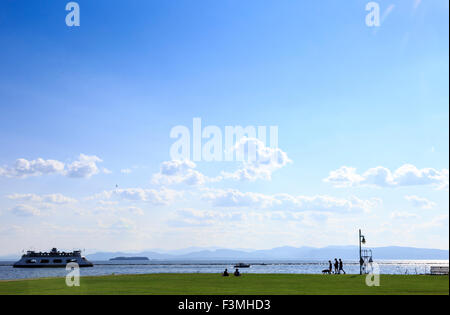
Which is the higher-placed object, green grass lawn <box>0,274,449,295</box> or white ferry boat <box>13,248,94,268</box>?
green grass lawn <box>0,274,449,295</box>

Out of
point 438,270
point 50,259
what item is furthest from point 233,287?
point 50,259

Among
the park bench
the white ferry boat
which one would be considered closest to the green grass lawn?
the park bench

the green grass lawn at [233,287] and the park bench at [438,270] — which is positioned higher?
the green grass lawn at [233,287]

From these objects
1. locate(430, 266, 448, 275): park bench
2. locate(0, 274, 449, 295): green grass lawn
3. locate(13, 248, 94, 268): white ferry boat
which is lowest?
locate(13, 248, 94, 268): white ferry boat

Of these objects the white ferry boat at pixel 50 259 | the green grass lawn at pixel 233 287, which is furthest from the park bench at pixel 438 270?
the white ferry boat at pixel 50 259

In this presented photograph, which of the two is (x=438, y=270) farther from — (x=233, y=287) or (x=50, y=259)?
(x=50, y=259)

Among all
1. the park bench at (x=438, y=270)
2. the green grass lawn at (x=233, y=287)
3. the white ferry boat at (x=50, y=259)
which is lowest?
the white ferry boat at (x=50, y=259)

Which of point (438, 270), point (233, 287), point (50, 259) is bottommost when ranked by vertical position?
point (50, 259)

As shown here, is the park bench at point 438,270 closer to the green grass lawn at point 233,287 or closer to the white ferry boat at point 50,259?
the green grass lawn at point 233,287

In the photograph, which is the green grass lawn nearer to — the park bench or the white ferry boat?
the park bench
